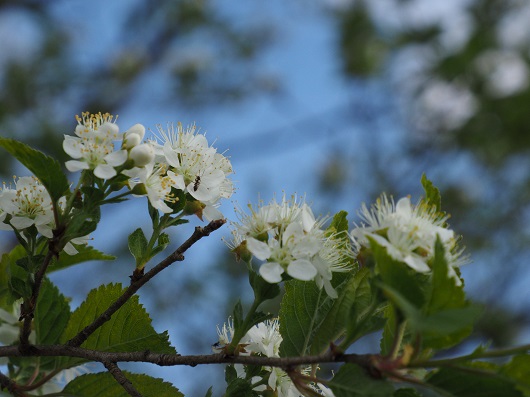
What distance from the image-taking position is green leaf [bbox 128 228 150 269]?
3.47 feet

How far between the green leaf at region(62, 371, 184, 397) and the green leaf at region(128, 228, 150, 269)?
0.22 metres

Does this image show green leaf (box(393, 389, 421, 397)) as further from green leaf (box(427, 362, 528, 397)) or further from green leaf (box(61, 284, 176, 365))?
green leaf (box(61, 284, 176, 365))

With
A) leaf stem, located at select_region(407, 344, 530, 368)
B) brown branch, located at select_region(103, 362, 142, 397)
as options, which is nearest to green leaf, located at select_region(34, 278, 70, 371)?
brown branch, located at select_region(103, 362, 142, 397)

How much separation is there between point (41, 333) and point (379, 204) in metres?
0.64

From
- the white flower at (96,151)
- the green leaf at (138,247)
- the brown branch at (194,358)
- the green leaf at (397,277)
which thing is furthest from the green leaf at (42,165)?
the green leaf at (397,277)

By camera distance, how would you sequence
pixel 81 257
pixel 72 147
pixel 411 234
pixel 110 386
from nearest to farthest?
pixel 411 234, pixel 72 147, pixel 110 386, pixel 81 257

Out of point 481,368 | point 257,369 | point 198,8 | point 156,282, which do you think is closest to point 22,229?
point 257,369

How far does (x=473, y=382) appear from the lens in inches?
32.8

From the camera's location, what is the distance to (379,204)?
1.06m

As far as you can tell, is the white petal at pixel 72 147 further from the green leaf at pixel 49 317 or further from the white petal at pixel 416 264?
the white petal at pixel 416 264

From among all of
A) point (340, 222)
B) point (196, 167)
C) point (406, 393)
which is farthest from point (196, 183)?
point (406, 393)

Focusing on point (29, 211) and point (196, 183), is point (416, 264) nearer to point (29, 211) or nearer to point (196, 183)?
point (196, 183)

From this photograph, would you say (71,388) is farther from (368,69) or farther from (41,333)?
(368,69)

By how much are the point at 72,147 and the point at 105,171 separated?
3.9 inches
